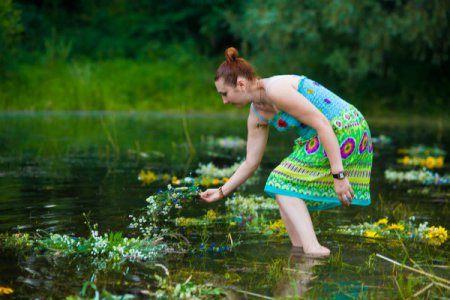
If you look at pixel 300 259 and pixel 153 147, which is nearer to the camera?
pixel 300 259

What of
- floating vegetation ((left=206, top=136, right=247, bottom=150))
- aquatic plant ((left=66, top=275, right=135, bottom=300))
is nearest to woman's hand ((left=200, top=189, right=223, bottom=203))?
aquatic plant ((left=66, top=275, right=135, bottom=300))

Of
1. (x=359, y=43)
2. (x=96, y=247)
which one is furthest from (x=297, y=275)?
(x=359, y=43)

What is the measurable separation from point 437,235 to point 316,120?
1.48 meters

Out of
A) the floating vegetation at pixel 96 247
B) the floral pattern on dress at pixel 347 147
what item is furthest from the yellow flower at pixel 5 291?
the floral pattern on dress at pixel 347 147

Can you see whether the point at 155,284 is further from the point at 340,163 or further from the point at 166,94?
the point at 166,94

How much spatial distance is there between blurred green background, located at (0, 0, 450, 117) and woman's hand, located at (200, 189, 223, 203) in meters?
14.5

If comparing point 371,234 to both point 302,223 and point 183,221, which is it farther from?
point 183,221

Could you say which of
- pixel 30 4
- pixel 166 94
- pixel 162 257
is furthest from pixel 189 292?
pixel 30 4

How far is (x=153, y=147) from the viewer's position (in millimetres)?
12570

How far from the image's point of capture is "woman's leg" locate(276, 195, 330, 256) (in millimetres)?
4863

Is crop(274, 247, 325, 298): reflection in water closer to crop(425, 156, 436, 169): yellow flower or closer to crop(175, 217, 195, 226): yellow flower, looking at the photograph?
crop(175, 217, 195, 226): yellow flower

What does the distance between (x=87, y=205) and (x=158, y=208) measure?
5.41 ft

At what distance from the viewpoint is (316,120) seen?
4.79m

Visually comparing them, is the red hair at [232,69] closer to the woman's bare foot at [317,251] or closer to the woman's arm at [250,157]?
the woman's arm at [250,157]
